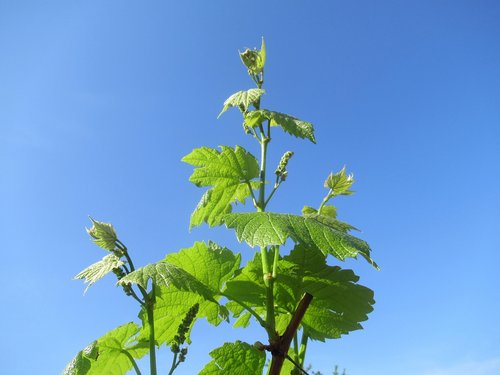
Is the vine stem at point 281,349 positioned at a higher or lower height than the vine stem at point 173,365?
higher

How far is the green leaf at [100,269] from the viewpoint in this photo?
1.40 metres

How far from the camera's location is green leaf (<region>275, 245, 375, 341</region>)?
171 cm

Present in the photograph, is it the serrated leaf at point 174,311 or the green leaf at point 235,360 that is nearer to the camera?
the green leaf at point 235,360

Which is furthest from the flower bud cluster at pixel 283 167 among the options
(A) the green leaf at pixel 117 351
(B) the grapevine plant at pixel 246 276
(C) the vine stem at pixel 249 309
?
(A) the green leaf at pixel 117 351

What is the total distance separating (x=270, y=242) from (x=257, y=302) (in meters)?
0.45

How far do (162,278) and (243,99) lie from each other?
2.85ft

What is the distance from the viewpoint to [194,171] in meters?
1.97

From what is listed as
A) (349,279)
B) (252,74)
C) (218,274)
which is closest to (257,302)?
(218,274)

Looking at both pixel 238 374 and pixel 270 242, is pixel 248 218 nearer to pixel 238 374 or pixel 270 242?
pixel 270 242

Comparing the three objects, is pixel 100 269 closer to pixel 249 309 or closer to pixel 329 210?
pixel 249 309

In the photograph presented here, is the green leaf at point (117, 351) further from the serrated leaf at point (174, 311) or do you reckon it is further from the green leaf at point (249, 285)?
the green leaf at point (249, 285)

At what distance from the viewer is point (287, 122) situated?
1905mm

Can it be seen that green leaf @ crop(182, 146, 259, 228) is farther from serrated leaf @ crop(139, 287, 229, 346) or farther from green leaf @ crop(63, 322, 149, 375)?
green leaf @ crop(63, 322, 149, 375)

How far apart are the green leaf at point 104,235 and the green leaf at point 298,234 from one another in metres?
0.35
